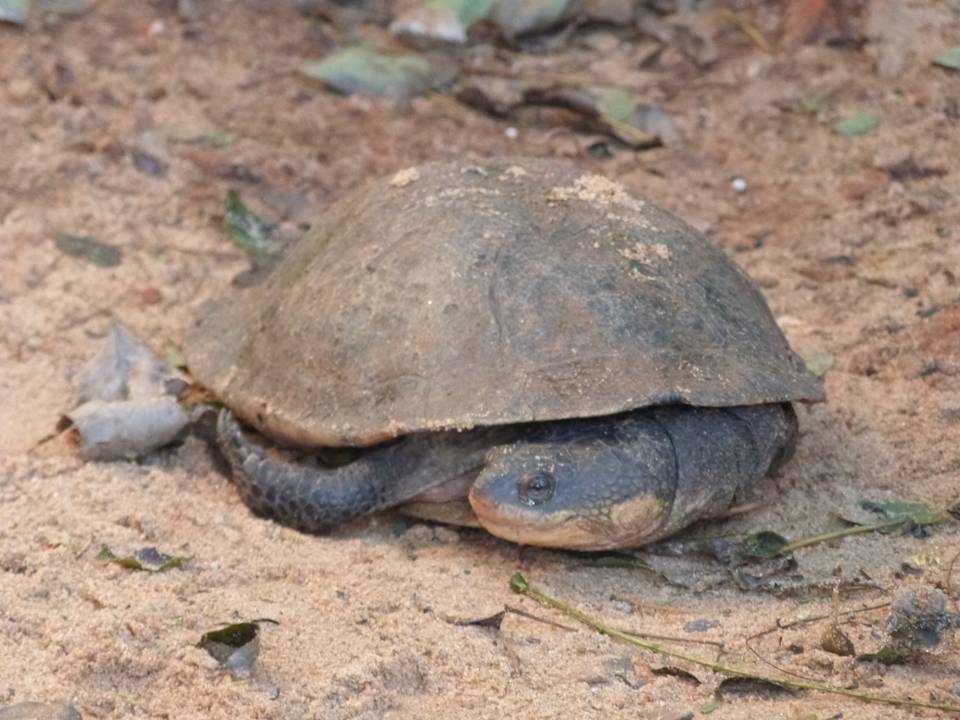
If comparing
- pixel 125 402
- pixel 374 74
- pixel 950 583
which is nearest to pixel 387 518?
pixel 125 402

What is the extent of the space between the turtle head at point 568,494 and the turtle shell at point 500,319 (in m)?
0.13

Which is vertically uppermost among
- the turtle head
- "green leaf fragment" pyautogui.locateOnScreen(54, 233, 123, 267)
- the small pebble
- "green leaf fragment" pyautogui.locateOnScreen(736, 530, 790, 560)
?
the turtle head

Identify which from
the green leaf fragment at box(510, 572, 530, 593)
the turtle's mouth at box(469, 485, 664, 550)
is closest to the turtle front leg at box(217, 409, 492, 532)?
the turtle's mouth at box(469, 485, 664, 550)

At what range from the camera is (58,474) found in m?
3.81

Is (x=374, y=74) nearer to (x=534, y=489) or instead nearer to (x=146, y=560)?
(x=534, y=489)

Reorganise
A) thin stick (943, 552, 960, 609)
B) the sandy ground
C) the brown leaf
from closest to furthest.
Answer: the sandy ground → thin stick (943, 552, 960, 609) → the brown leaf

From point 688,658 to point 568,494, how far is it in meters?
0.56

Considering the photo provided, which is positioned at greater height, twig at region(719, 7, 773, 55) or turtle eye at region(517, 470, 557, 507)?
turtle eye at region(517, 470, 557, 507)

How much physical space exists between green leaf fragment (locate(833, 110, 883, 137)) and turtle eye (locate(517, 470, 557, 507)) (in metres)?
3.04

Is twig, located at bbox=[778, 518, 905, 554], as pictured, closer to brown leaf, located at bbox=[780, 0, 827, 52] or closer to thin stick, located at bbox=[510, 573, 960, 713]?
thin stick, located at bbox=[510, 573, 960, 713]

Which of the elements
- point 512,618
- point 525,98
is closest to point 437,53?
point 525,98

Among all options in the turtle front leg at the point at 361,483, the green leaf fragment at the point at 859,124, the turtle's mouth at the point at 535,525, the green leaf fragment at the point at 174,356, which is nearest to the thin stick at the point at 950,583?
the turtle's mouth at the point at 535,525

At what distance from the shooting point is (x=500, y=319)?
3646 millimetres

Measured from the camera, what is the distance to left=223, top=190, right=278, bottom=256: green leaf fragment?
5379 mm
